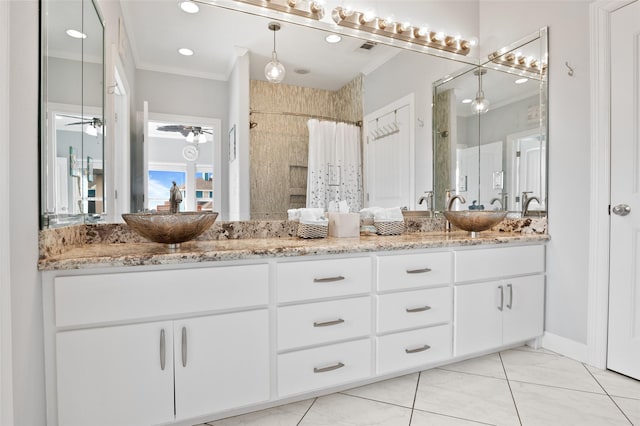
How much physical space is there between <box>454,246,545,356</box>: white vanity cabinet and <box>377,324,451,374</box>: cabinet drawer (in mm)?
102

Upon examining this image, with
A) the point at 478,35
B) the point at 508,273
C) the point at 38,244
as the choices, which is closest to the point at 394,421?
the point at 508,273

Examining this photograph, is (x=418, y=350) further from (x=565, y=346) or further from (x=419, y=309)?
(x=565, y=346)

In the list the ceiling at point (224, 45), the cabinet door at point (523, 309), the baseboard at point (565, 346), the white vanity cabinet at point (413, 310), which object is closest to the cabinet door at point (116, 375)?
the white vanity cabinet at point (413, 310)

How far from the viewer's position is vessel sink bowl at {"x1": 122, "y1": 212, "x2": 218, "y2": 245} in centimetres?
155

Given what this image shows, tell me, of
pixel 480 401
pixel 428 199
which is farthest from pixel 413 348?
pixel 428 199

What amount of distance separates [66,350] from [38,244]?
402 millimetres

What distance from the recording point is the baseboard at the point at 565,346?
2.22 m

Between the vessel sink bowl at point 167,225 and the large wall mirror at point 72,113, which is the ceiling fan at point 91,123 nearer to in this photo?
the large wall mirror at point 72,113

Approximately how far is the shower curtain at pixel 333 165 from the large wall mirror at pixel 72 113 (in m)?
1.17

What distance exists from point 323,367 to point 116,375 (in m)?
0.88

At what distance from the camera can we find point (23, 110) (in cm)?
117

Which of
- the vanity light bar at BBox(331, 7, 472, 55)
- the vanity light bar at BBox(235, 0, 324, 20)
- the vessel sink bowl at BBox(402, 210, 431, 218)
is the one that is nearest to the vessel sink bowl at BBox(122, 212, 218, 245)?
the vanity light bar at BBox(235, 0, 324, 20)

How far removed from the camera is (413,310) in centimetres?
192

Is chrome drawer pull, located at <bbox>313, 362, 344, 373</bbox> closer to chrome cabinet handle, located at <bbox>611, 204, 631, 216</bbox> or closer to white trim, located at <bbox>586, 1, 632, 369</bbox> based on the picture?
white trim, located at <bbox>586, 1, 632, 369</bbox>
